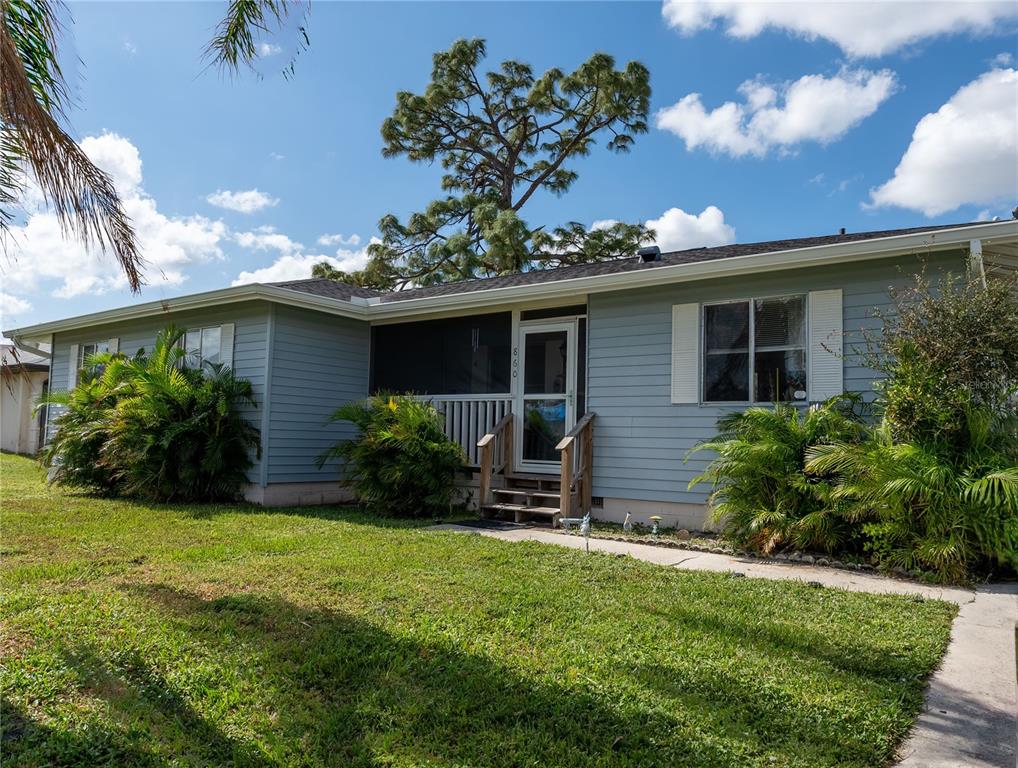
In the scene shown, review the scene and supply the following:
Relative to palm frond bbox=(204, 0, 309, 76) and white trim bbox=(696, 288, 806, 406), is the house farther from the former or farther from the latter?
palm frond bbox=(204, 0, 309, 76)

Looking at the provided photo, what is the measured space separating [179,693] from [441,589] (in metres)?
1.89

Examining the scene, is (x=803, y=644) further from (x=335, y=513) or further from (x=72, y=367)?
(x=72, y=367)

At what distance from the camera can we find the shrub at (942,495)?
4691 millimetres

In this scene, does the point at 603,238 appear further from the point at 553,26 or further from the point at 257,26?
the point at 257,26

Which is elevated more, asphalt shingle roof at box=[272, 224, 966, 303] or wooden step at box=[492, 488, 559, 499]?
asphalt shingle roof at box=[272, 224, 966, 303]

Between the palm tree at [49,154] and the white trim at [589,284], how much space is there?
3448mm

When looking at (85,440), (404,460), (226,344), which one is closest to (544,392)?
(404,460)

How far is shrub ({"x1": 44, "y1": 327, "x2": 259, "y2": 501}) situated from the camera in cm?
867

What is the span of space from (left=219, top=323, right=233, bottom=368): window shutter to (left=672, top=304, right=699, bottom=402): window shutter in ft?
20.6

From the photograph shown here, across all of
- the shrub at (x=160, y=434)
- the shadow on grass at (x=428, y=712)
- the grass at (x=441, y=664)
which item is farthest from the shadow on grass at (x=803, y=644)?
the shrub at (x=160, y=434)

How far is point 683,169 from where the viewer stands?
1809 cm

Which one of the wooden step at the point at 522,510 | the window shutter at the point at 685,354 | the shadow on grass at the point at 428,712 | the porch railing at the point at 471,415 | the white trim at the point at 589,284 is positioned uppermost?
the white trim at the point at 589,284

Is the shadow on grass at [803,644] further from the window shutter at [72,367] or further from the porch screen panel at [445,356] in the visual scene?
the window shutter at [72,367]

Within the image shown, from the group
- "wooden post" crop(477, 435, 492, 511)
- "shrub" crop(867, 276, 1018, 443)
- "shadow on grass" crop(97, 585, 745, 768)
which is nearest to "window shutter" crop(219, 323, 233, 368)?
"wooden post" crop(477, 435, 492, 511)
